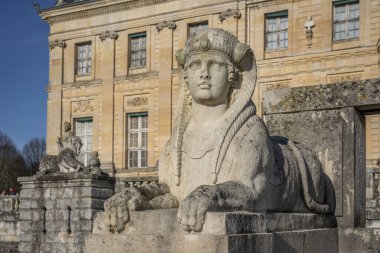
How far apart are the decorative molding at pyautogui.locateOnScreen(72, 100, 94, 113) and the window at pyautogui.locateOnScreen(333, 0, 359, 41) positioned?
1414cm

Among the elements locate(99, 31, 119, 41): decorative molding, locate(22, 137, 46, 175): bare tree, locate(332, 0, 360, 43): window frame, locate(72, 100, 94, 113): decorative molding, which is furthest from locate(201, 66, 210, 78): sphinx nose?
locate(22, 137, 46, 175): bare tree

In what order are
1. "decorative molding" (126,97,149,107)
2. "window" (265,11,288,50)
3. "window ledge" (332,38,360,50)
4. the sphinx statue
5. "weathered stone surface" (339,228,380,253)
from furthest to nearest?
1. "decorative molding" (126,97,149,107)
2. "window" (265,11,288,50)
3. "window ledge" (332,38,360,50)
4. "weathered stone surface" (339,228,380,253)
5. the sphinx statue

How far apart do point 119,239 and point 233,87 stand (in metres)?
1.46

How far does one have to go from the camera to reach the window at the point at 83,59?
36.2 m

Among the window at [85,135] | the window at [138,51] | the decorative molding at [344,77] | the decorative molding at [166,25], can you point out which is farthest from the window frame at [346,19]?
the window at [85,135]

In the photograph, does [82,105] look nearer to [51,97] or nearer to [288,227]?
[51,97]

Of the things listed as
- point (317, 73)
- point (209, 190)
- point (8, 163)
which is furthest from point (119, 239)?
point (8, 163)

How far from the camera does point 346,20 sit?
1115 inches

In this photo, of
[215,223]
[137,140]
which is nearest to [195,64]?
[215,223]

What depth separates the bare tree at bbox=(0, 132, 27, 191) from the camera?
5950 centimetres

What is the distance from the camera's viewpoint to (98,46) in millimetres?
35625

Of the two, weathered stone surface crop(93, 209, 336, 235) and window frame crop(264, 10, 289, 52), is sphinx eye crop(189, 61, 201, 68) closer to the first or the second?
weathered stone surface crop(93, 209, 336, 235)

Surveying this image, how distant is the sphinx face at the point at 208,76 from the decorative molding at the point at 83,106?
31.1 m

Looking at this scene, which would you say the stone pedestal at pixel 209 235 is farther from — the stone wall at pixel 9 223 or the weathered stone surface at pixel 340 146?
the stone wall at pixel 9 223
